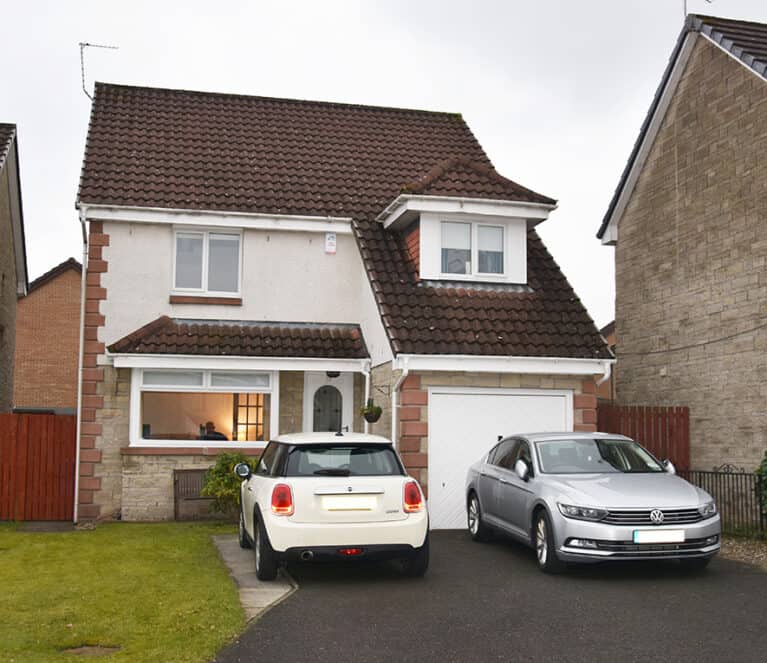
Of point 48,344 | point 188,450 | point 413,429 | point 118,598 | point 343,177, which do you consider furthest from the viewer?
point 48,344

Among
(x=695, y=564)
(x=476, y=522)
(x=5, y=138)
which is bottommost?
(x=695, y=564)

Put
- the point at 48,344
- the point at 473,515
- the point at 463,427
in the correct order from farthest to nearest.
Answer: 1. the point at 48,344
2. the point at 463,427
3. the point at 473,515

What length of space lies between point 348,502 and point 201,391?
767cm

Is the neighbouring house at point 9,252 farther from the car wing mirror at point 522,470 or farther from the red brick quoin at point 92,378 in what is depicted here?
the car wing mirror at point 522,470

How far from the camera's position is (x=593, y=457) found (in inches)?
477

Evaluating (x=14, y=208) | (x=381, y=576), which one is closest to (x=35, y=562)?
(x=381, y=576)

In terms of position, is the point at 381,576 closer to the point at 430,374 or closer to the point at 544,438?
the point at 544,438

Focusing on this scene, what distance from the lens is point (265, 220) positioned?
18047 mm

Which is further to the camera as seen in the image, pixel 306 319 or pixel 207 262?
pixel 306 319

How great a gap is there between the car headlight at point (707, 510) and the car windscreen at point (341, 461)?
126 inches

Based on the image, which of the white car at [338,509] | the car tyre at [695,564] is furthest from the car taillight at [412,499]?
the car tyre at [695,564]

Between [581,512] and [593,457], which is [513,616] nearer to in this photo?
[581,512]

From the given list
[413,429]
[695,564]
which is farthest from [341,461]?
[413,429]

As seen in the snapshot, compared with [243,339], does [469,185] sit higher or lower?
higher
